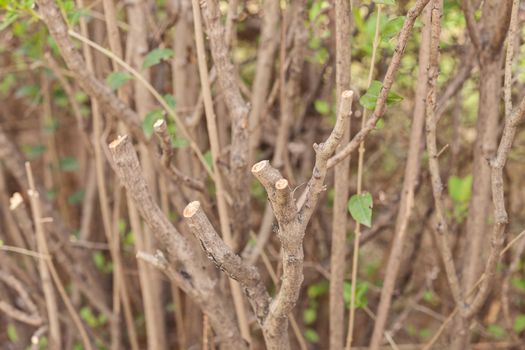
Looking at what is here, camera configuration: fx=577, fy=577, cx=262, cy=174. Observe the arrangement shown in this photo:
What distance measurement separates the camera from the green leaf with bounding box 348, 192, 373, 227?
29.7 inches

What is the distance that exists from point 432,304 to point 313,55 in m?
0.92

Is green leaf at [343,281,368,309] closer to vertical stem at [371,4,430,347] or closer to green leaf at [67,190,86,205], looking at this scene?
vertical stem at [371,4,430,347]

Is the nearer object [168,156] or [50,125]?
[168,156]

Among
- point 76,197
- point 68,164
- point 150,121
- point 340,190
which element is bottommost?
point 76,197

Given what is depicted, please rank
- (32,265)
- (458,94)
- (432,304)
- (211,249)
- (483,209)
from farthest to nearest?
(432,304) → (32,265) → (458,94) → (483,209) → (211,249)

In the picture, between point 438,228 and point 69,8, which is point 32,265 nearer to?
point 69,8

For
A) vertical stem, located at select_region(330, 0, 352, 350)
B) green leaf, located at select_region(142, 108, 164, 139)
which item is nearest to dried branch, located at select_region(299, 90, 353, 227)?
vertical stem, located at select_region(330, 0, 352, 350)

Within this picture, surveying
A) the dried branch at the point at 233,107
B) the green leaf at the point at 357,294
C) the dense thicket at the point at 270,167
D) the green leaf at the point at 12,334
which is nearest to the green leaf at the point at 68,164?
the dense thicket at the point at 270,167

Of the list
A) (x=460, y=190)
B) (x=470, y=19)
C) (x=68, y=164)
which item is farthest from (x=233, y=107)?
(x=68, y=164)

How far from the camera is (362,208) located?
0.77 metres

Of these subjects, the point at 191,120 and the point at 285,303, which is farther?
the point at 191,120

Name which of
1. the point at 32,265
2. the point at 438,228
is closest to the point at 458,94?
the point at 438,228

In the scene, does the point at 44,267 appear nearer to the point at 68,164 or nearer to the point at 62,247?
the point at 62,247

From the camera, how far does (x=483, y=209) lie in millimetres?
936
